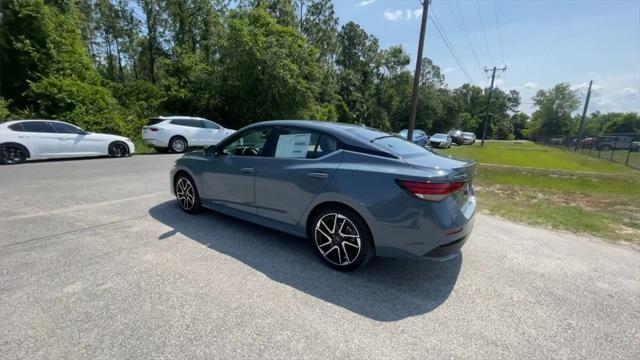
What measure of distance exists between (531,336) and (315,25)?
37324 millimetres

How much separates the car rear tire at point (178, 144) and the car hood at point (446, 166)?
1221 centimetres

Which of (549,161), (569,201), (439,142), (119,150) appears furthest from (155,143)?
(549,161)

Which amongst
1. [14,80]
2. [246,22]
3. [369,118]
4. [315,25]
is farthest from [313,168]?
[369,118]

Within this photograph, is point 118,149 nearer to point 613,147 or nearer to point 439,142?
point 439,142

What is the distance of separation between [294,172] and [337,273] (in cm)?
120

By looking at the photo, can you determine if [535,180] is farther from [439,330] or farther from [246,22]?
[246,22]

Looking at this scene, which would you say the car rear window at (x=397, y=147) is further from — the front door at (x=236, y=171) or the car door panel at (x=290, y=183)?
the front door at (x=236, y=171)

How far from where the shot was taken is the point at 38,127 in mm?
9125

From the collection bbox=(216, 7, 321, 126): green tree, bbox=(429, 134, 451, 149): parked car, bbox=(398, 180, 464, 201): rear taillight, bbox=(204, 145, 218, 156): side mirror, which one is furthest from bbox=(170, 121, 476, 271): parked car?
bbox=(429, 134, 451, 149): parked car

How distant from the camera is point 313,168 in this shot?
3209 mm

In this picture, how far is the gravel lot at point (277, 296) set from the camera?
2080 millimetres

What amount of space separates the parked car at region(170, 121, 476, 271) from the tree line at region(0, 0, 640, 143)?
14.0 meters

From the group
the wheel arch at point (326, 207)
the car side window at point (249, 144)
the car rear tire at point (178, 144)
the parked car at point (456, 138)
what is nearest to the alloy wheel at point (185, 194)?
the car side window at point (249, 144)

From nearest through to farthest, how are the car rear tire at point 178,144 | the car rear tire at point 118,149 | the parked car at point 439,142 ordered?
1. the car rear tire at point 118,149
2. the car rear tire at point 178,144
3. the parked car at point 439,142
